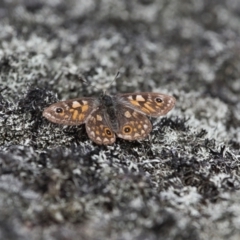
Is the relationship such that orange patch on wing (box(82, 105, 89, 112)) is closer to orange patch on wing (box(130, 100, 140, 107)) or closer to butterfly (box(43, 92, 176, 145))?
butterfly (box(43, 92, 176, 145))

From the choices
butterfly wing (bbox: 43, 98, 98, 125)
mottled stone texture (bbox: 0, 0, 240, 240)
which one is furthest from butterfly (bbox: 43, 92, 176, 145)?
mottled stone texture (bbox: 0, 0, 240, 240)

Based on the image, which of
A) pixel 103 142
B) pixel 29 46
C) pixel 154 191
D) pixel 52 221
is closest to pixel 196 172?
pixel 154 191

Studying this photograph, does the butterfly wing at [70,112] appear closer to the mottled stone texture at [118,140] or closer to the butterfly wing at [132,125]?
the mottled stone texture at [118,140]

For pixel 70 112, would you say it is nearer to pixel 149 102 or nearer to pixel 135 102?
pixel 135 102

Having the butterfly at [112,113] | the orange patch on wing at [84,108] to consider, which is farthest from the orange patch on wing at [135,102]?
the orange patch on wing at [84,108]

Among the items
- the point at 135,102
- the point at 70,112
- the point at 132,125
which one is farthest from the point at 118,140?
the point at 70,112

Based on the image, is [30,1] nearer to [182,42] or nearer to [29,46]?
[29,46]
